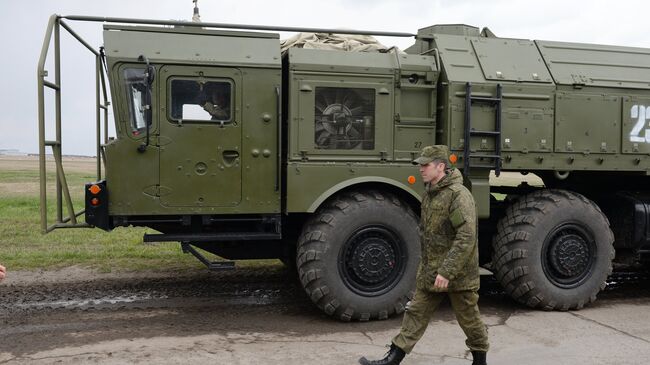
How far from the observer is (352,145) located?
21.0 ft

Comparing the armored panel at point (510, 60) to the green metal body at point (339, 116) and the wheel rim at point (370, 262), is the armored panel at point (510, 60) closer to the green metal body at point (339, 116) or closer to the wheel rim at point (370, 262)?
the green metal body at point (339, 116)

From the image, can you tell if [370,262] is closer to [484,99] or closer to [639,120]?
[484,99]

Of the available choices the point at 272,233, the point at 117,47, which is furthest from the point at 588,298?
the point at 117,47

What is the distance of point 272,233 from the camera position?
6.30 metres

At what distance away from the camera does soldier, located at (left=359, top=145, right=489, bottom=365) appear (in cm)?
451

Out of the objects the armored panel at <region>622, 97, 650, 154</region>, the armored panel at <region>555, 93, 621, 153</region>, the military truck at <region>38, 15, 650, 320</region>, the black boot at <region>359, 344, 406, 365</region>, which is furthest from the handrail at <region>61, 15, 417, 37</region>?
the black boot at <region>359, 344, 406, 365</region>

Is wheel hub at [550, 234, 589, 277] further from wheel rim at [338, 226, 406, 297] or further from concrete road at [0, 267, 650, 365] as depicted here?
wheel rim at [338, 226, 406, 297]

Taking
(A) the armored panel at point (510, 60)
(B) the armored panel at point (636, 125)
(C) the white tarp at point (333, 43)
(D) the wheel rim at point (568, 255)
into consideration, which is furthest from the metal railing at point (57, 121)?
(B) the armored panel at point (636, 125)

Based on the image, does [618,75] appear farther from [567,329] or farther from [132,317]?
[132,317]

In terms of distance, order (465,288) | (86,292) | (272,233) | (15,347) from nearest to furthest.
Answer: (465,288) → (15,347) → (272,233) → (86,292)

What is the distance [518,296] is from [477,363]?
7.18ft

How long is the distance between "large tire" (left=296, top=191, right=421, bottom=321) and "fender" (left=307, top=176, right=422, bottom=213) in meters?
0.13

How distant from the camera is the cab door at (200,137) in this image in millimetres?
5953

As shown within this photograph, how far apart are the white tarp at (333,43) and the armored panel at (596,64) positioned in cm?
197
